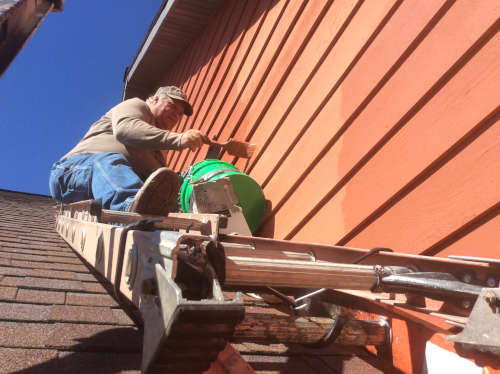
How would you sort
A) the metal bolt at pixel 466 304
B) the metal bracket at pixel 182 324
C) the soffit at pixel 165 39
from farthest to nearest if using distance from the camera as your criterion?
1. the soffit at pixel 165 39
2. the metal bolt at pixel 466 304
3. the metal bracket at pixel 182 324

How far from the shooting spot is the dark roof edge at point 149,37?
17.5ft

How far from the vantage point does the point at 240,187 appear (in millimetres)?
2598

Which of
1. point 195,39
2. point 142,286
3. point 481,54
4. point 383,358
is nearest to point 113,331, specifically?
point 142,286

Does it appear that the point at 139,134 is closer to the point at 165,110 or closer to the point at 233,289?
the point at 165,110

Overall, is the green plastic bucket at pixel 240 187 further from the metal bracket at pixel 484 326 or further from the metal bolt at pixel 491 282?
the metal bracket at pixel 484 326

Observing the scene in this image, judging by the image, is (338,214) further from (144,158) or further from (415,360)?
(144,158)

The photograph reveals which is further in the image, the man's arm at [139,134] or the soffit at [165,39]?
the soffit at [165,39]

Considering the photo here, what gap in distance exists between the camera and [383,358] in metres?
1.13

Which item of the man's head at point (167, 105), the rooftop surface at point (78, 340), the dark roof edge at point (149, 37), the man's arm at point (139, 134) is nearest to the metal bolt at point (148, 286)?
the rooftop surface at point (78, 340)

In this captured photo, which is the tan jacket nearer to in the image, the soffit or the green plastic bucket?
the green plastic bucket

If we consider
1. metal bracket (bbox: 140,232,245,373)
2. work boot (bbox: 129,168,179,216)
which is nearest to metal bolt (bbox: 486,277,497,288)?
metal bracket (bbox: 140,232,245,373)

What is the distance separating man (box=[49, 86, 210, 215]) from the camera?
6.77 feet

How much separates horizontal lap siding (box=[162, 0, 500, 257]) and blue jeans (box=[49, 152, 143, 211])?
37.4 inches

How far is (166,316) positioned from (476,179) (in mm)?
1196
